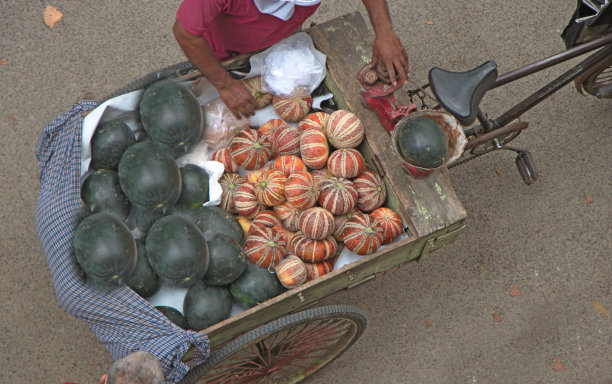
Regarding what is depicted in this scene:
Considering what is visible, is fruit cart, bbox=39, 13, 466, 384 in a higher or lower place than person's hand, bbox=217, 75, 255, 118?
lower

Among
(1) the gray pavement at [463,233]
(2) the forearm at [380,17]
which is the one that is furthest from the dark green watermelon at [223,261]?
(2) the forearm at [380,17]

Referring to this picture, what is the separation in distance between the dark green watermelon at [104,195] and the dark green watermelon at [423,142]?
1.51 m

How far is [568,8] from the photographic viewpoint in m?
4.44

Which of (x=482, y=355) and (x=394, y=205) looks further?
(x=482, y=355)

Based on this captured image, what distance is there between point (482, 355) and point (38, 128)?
12.6ft

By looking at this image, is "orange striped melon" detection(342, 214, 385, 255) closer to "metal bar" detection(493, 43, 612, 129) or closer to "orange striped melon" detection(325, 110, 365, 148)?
"orange striped melon" detection(325, 110, 365, 148)

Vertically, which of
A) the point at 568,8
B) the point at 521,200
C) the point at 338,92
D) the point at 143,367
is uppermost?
the point at 338,92

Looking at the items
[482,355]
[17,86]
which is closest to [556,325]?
[482,355]

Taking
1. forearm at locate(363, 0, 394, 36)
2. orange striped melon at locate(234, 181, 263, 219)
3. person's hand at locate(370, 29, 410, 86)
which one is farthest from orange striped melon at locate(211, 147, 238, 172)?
forearm at locate(363, 0, 394, 36)

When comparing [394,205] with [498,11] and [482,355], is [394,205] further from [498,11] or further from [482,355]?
[498,11]

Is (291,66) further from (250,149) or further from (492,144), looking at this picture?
(492,144)

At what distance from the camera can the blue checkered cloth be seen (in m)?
2.39

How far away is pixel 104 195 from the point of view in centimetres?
267

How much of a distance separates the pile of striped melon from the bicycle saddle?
481 millimetres
